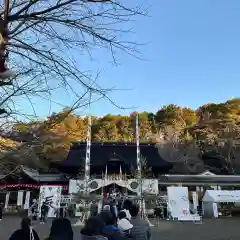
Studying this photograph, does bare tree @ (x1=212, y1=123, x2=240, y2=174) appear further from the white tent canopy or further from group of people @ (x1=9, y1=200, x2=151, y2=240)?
group of people @ (x1=9, y1=200, x2=151, y2=240)

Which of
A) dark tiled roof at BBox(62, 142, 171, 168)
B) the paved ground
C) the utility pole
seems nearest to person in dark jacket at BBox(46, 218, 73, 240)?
the utility pole

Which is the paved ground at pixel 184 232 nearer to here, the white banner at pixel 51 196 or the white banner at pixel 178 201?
the white banner at pixel 178 201

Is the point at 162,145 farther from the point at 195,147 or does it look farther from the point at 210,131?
the point at 210,131

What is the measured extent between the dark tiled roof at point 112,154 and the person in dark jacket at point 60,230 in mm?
23015

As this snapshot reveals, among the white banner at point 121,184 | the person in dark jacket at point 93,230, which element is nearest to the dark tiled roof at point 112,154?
the white banner at point 121,184

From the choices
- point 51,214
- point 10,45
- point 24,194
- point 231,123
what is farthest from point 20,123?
point 231,123

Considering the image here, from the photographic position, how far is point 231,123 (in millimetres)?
41281

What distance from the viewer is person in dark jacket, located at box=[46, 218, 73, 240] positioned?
17.2 feet

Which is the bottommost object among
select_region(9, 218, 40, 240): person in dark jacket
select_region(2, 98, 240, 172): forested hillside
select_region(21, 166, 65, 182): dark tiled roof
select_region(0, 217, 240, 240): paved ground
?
select_region(0, 217, 240, 240): paved ground

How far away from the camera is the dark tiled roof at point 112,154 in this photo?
29.3 metres

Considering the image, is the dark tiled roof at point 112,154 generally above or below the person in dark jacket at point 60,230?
above

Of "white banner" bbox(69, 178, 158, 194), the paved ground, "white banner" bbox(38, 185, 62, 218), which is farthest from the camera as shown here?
"white banner" bbox(69, 178, 158, 194)

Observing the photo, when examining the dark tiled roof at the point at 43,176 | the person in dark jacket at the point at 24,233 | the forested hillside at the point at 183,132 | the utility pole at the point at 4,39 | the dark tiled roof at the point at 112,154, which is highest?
the forested hillside at the point at 183,132

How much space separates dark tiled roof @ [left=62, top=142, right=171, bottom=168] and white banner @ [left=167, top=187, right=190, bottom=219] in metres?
9.52
